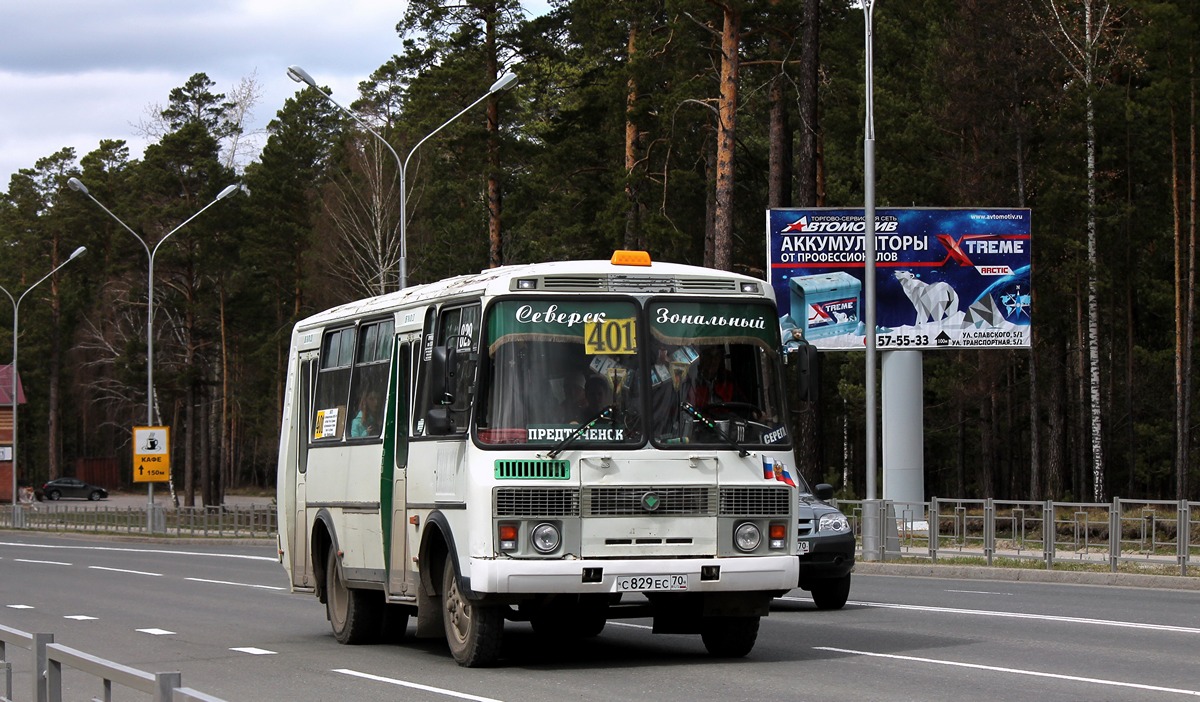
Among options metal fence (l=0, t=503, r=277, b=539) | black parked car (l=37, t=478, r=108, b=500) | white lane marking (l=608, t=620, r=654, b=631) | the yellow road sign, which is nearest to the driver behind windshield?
white lane marking (l=608, t=620, r=654, b=631)

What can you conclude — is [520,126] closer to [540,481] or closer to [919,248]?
[919,248]

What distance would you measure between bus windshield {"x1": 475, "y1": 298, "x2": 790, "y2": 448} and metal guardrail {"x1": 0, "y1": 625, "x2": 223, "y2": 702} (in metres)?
3.99

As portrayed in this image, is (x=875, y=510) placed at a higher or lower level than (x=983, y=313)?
lower

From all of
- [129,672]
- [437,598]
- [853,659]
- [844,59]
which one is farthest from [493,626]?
[844,59]

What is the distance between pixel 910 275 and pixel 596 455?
70.0 ft

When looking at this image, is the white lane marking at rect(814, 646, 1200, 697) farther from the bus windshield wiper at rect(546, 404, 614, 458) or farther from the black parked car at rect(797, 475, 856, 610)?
the black parked car at rect(797, 475, 856, 610)

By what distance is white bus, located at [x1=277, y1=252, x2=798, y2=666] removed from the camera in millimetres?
12258

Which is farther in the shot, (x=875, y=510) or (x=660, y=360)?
(x=875, y=510)

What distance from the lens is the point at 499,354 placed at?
12586 mm

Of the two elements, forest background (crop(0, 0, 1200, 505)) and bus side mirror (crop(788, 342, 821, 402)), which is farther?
forest background (crop(0, 0, 1200, 505))

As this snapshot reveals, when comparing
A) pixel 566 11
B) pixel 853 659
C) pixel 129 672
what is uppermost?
pixel 566 11

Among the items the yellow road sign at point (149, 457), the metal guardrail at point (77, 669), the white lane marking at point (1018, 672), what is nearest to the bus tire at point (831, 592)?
the white lane marking at point (1018, 672)

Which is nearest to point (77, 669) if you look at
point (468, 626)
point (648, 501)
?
point (468, 626)

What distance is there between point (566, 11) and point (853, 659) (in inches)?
1954
